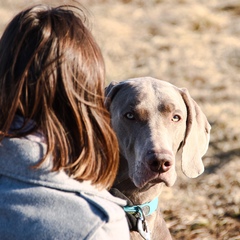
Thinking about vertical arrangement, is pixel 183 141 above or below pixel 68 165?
below

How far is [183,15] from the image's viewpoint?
14.4 meters

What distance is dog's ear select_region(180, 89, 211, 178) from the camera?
4383 millimetres

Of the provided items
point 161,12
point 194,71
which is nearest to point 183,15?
point 161,12

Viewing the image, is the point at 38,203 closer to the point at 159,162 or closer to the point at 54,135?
the point at 54,135

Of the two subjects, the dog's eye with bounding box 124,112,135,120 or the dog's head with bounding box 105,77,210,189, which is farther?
the dog's eye with bounding box 124,112,135,120

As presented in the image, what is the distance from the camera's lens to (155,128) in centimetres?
420

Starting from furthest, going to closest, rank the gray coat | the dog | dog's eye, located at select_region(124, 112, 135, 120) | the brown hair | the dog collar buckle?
dog's eye, located at select_region(124, 112, 135, 120), the dog, the dog collar buckle, the brown hair, the gray coat

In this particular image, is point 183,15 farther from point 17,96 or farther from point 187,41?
point 17,96

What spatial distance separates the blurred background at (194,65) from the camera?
611cm

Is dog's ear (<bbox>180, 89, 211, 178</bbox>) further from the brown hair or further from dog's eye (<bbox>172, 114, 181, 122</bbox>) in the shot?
the brown hair

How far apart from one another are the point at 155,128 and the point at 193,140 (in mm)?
305

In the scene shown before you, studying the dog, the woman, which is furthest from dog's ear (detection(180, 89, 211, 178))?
the woman

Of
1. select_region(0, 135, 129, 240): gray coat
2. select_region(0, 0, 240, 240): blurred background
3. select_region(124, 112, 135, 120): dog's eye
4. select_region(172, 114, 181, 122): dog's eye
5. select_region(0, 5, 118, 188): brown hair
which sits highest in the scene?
select_region(0, 5, 118, 188): brown hair

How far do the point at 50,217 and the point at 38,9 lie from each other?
781 millimetres
